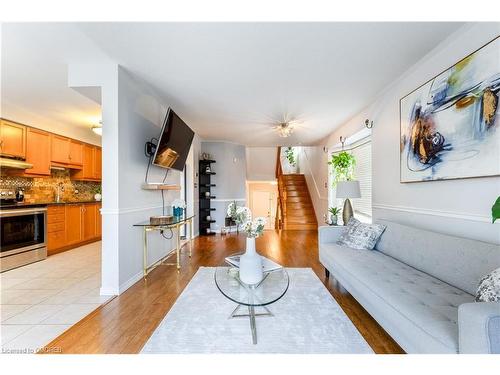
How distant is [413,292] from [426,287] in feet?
0.54

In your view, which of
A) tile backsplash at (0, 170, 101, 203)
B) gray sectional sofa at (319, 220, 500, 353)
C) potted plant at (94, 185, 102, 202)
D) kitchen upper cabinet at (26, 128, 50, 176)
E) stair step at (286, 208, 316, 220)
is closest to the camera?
gray sectional sofa at (319, 220, 500, 353)

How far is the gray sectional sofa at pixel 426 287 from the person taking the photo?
3.39 feet

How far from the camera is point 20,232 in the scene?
361 centimetres

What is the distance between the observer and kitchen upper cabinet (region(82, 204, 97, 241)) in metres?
4.94

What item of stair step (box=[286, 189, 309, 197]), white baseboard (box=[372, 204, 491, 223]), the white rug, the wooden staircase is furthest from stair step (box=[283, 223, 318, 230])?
the white rug

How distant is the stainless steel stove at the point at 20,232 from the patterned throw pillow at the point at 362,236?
4633 millimetres

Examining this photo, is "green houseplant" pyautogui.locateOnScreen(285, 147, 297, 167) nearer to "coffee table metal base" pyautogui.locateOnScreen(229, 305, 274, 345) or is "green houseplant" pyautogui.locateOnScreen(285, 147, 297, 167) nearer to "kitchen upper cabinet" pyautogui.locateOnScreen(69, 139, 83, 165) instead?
"kitchen upper cabinet" pyautogui.locateOnScreen(69, 139, 83, 165)

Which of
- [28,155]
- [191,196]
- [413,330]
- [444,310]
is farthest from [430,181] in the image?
[28,155]

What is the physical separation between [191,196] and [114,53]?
3445 millimetres

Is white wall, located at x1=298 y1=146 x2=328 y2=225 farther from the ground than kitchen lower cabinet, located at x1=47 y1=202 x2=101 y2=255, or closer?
farther from the ground

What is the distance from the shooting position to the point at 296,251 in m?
4.36

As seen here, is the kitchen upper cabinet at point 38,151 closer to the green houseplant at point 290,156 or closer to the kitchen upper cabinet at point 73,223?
the kitchen upper cabinet at point 73,223

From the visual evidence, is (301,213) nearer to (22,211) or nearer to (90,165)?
(90,165)

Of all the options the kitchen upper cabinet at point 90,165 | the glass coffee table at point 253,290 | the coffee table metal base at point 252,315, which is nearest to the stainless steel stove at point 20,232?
the kitchen upper cabinet at point 90,165
